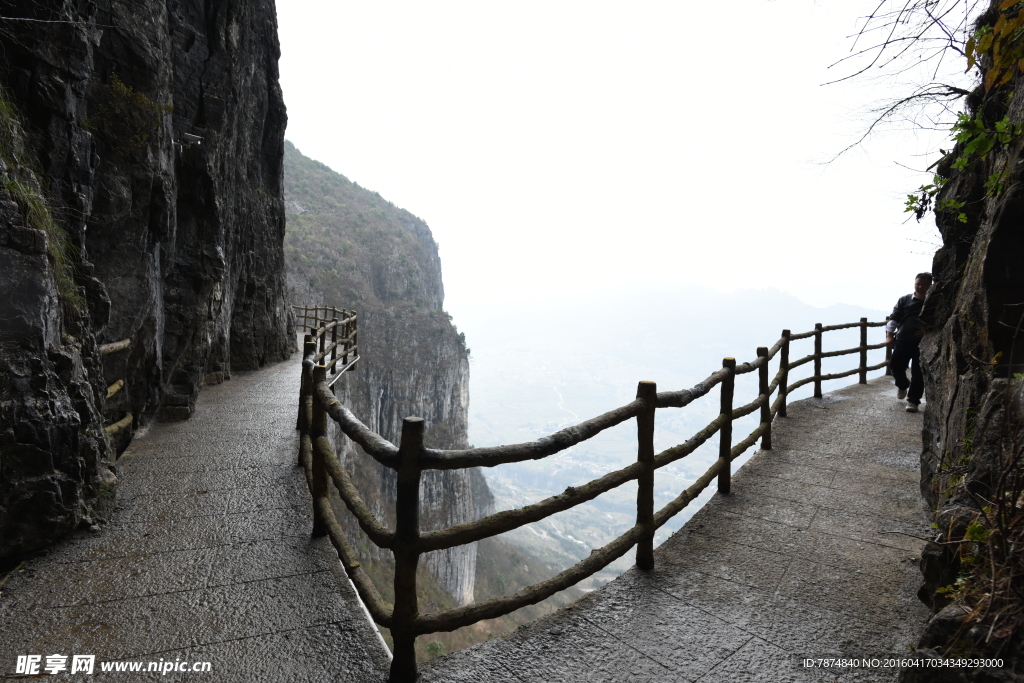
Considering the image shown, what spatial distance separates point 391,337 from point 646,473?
5169 centimetres

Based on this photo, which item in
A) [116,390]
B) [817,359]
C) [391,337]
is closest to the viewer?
[116,390]

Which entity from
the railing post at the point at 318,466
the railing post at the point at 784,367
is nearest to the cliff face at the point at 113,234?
the railing post at the point at 318,466

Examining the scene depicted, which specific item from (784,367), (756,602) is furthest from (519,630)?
(784,367)

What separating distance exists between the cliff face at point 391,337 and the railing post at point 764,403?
830 inches

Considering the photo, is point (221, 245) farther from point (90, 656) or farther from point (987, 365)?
point (987, 365)

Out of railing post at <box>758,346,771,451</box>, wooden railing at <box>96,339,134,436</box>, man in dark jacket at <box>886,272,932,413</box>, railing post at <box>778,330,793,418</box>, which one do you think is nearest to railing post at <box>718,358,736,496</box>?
railing post at <box>758,346,771,451</box>

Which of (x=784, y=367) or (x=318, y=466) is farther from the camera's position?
(x=784, y=367)

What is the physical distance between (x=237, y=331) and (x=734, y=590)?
12.2m

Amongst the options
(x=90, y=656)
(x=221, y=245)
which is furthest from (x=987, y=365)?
(x=221, y=245)

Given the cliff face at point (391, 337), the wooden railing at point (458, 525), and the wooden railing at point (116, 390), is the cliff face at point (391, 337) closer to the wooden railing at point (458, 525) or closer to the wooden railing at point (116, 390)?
the wooden railing at point (116, 390)

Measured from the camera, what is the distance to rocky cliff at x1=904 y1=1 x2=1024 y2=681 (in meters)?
1.60

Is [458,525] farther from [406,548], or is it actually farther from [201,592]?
[201,592]

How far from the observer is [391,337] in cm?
5312

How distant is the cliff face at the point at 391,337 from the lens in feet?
134
